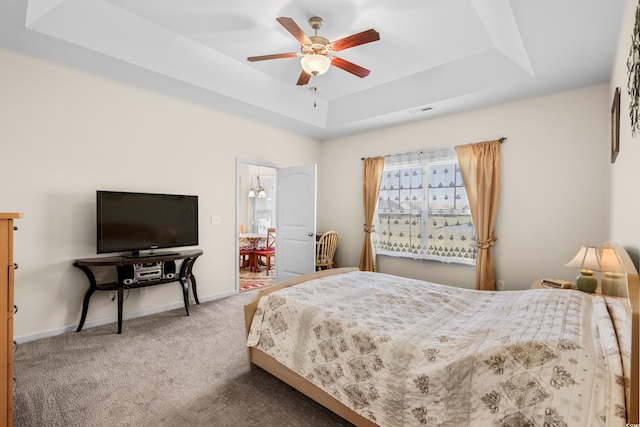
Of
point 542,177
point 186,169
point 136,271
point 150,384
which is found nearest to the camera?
point 150,384

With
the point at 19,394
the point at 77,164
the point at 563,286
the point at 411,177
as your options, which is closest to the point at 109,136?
the point at 77,164

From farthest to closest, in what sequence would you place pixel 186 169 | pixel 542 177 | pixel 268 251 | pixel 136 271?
pixel 268 251
pixel 186 169
pixel 542 177
pixel 136 271

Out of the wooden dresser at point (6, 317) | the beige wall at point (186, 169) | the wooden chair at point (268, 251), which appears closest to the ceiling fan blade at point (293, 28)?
the wooden dresser at point (6, 317)

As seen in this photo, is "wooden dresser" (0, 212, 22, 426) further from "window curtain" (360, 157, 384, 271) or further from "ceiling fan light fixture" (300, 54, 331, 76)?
"window curtain" (360, 157, 384, 271)

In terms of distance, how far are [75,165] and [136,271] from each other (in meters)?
1.21

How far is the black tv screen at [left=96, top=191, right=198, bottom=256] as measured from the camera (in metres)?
2.95

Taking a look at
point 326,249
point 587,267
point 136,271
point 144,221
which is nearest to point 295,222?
point 326,249

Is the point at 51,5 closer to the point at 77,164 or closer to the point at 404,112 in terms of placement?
the point at 77,164

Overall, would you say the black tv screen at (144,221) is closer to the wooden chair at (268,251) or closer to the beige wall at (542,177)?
the wooden chair at (268,251)

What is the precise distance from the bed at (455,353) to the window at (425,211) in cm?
183

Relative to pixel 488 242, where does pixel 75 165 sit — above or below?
above

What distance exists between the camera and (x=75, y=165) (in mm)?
2955

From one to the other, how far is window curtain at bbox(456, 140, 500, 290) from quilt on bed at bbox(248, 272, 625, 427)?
165cm

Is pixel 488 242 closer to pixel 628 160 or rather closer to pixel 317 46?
pixel 628 160
